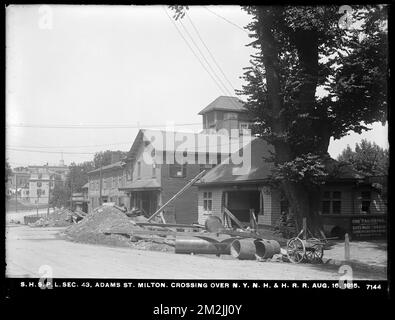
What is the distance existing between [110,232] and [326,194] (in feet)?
38.4

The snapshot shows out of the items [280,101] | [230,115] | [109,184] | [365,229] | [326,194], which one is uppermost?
[230,115]

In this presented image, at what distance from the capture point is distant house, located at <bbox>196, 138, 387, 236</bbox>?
808 inches

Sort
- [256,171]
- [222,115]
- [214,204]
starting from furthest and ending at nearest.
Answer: [222,115]
[214,204]
[256,171]

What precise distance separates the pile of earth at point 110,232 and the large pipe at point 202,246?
1.70 metres

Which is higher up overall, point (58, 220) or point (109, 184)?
point (109, 184)

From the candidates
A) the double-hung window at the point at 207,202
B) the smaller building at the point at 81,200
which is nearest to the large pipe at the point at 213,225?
the double-hung window at the point at 207,202

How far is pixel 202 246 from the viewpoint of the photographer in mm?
15922

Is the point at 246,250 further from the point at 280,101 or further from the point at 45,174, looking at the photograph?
the point at 45,174

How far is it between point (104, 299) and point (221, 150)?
2104cm

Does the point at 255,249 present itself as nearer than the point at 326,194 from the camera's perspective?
Yes

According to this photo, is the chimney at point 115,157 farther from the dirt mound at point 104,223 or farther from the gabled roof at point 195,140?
the dirt mound at point 104,223

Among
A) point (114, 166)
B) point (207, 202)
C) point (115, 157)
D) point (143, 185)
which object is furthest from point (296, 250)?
point (115, 157)

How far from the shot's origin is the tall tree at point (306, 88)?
16297mm
